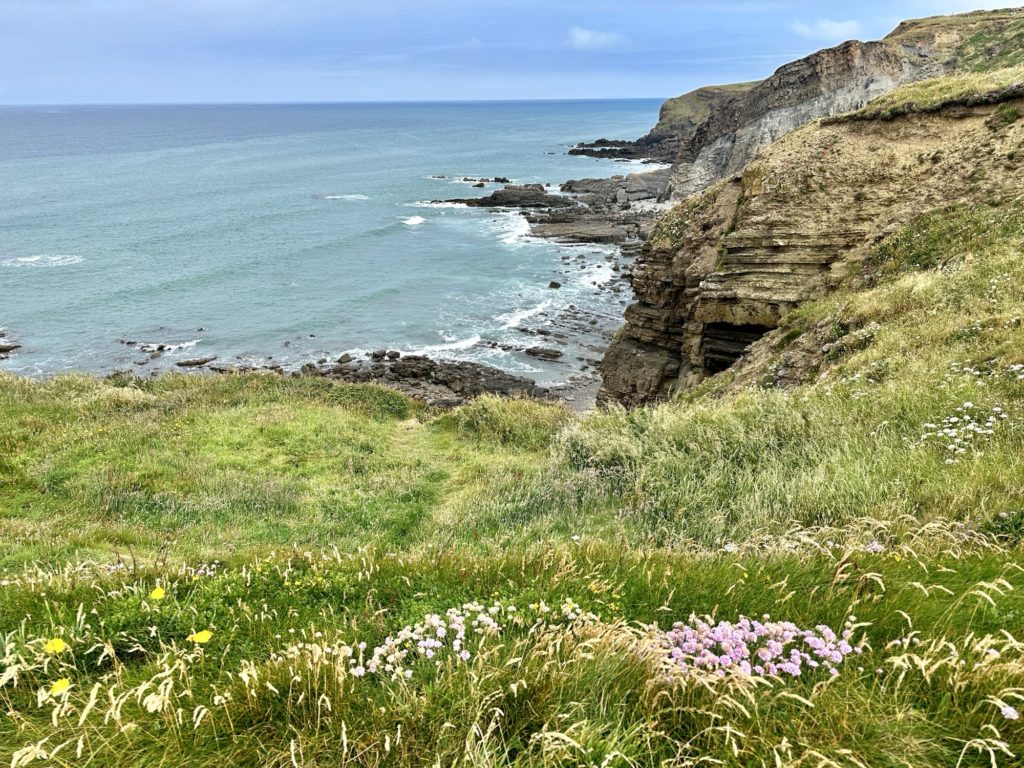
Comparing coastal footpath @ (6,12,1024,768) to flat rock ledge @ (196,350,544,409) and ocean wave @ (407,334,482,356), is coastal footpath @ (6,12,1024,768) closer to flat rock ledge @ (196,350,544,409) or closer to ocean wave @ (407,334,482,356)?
flat rock ledge @ (196,350,544,409)

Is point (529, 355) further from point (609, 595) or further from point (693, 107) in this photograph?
point (693, 107)

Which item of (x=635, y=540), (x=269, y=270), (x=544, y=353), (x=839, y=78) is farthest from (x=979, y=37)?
(x=635, y=540)

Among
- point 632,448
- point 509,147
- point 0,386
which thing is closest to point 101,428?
point 0,386

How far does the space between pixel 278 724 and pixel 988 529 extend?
5.48 m

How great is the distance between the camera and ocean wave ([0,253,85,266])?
5238 cm

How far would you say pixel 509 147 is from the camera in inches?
5940

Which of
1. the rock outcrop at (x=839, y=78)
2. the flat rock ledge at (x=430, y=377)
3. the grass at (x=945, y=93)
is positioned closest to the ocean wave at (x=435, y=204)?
the rock outcrop at (x=839, y=78)

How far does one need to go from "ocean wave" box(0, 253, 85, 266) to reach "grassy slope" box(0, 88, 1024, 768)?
170 feet

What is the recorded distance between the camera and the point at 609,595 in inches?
151

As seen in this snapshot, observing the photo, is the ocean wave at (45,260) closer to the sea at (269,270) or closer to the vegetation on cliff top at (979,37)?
the sea at (269,270)

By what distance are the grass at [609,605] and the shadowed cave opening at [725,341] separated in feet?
27.5

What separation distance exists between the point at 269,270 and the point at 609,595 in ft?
175

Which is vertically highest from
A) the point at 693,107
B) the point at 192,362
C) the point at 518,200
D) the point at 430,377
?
the point at 693,107

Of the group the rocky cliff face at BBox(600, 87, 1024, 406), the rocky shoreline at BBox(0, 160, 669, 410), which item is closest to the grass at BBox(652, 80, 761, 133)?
the rocky shoreline at BBox(0, 160, 669, 410)
